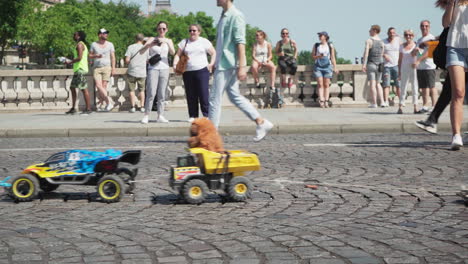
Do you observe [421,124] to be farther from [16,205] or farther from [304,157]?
[16,205]

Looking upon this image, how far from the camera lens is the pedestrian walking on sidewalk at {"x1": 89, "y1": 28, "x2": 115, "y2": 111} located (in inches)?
781

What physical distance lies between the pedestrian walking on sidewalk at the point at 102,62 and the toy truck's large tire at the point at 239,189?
1340 cm

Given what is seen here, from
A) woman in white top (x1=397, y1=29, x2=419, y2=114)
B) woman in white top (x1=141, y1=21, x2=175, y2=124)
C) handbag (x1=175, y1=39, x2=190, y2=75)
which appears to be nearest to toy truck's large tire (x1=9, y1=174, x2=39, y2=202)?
handbag (x1=175, y1=39, x2=190, y2=75)

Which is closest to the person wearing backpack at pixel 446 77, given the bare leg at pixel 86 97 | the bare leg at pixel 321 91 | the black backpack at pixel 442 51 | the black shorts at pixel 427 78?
the black backpack at pixel 442 51

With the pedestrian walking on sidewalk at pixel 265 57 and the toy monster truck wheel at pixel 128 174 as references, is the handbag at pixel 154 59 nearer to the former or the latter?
the pedestrian walking on sidewalk at pixel 265 57

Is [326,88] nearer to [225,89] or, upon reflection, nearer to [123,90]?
[123,90]

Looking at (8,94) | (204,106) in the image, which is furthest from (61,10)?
(204,106)

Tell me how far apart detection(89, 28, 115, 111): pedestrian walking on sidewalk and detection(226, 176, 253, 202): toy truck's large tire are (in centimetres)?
1340

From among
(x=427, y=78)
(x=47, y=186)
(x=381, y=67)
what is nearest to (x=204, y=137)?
(x=47, y=186)

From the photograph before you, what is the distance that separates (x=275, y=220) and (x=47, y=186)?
2.32 m

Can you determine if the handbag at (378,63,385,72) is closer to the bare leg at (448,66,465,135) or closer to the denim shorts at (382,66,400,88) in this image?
the denim shorts at (382,66,400,88)

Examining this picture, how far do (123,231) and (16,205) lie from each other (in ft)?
5.26

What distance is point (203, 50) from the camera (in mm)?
13578

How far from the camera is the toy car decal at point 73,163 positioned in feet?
22.6
